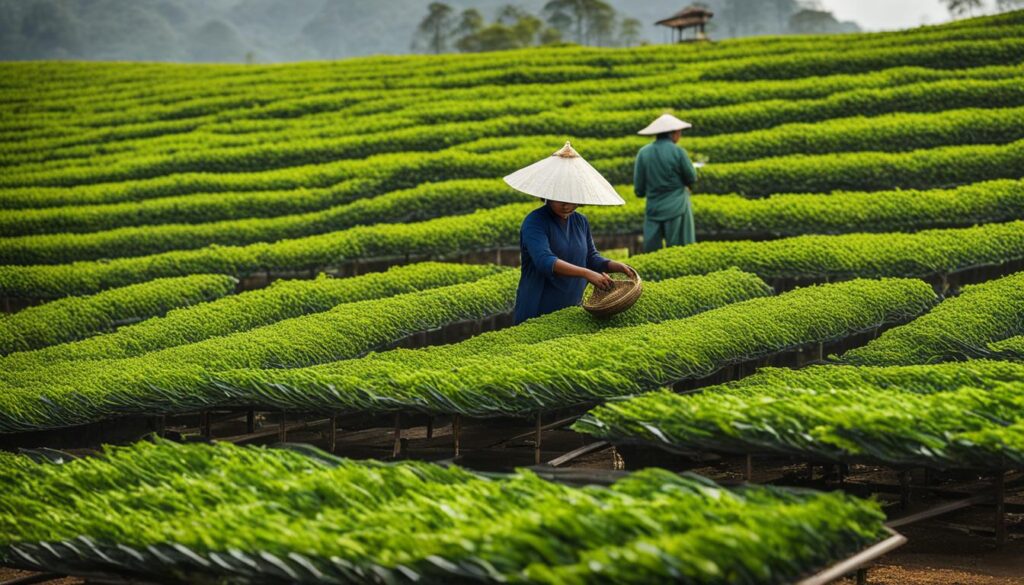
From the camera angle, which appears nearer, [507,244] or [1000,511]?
[1000,511]

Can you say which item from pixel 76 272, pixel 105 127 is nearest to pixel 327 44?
pixel 105 127

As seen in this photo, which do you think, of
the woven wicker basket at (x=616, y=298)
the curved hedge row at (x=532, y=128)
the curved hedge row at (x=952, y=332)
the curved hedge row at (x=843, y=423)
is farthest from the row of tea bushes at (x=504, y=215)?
the curved hedge row at (x=843, y=423)

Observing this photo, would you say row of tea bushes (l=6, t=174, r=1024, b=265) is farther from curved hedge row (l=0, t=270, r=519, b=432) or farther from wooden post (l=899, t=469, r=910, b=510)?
wooden post (l=899, t=469, r=910, b=510)

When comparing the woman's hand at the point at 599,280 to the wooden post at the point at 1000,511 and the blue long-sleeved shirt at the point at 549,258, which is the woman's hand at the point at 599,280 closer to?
the blue long-sleeved shirt at the point at 549,258

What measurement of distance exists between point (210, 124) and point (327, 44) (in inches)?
6372

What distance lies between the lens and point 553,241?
767 centimetres

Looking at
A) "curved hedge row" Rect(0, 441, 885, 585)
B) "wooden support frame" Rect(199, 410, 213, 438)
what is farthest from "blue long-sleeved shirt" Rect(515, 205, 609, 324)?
"curved hedge row" Rect(0, 441, 885, 585)

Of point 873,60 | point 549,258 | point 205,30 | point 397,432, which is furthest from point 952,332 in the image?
point 205,30

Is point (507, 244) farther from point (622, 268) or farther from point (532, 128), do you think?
point (622, 268)

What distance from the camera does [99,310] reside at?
11.3 metres

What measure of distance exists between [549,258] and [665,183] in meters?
4.79

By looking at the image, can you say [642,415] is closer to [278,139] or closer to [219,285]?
[219,285]

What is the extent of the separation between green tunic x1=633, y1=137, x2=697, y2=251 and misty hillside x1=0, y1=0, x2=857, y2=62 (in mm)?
111433

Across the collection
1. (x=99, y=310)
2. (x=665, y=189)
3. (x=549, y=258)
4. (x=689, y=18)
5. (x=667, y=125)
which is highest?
(x=689, y=18)
